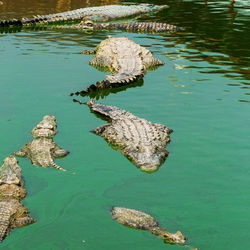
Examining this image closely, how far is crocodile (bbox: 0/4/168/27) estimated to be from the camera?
68.2ft

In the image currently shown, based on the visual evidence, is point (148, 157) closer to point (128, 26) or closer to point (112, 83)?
point (112, 83)

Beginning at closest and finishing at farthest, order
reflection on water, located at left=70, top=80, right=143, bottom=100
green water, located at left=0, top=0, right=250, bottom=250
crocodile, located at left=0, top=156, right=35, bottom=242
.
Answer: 1. crocodile, located at left=0, top=156, right=35, bottom=242
2. green water, located at left=0, top=0, right=250, bottom=250
3. reflection on water, located at left=70, top=80, right=143, bottom=100

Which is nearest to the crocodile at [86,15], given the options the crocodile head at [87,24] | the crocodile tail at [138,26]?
the crocodile head at [87,24]

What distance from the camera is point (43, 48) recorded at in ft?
53.3

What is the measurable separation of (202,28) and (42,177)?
14.5m

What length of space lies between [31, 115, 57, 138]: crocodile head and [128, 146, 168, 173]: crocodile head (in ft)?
5.55

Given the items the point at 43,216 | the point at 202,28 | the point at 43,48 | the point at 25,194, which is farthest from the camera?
the point at 202,28

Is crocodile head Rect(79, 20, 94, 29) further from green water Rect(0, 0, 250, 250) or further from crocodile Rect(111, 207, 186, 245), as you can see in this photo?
crocodile Rect(111, 207, 186, 245)

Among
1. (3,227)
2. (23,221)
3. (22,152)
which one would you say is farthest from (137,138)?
(3,227)

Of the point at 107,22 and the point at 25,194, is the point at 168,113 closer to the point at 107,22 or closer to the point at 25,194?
the point at 25,194

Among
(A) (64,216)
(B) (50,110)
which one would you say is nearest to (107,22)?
(B) (50,110)

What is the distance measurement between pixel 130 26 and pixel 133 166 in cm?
1351

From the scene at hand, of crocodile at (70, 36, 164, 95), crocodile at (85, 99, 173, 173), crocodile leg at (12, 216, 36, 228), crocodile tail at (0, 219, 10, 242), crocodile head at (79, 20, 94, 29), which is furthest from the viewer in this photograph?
Answer: crocodile head at (79, 20, 94, 29)

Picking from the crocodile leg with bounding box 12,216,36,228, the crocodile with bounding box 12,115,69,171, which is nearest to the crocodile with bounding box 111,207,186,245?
the crocodile leg with bounding box 12,216,36,228
